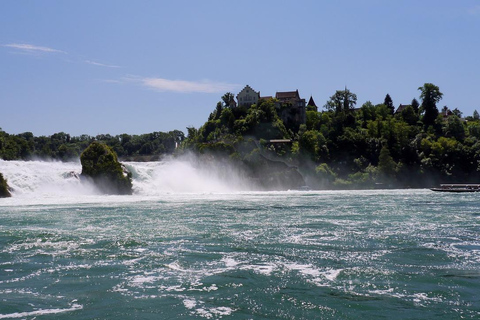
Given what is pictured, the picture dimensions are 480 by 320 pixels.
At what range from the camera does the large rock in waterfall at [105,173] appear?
59.2m

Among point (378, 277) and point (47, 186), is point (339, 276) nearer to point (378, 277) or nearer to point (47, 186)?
point (378, 277)

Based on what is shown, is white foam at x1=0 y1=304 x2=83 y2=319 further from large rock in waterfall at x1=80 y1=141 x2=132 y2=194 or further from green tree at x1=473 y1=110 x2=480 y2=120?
green tree at x1=473 y1=110 x2=480 y2=120

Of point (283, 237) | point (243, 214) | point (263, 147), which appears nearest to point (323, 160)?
point (263, 147)

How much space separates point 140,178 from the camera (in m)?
65.2

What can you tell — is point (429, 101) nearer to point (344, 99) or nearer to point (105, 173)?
point (344, 99)

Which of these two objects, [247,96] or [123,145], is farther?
[123,145]

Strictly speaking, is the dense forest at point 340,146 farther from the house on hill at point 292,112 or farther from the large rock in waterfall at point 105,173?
the large rock in waterfall at point 105,173

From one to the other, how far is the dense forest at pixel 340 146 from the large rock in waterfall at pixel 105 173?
23.9 m

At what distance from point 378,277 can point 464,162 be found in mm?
85661

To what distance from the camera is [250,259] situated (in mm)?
16812

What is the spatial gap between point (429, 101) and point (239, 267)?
342 feet

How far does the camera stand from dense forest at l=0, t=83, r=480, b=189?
84.6 metres

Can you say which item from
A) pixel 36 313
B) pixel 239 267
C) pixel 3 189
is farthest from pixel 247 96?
pixel 36 313

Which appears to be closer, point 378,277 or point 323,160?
point 378,277
